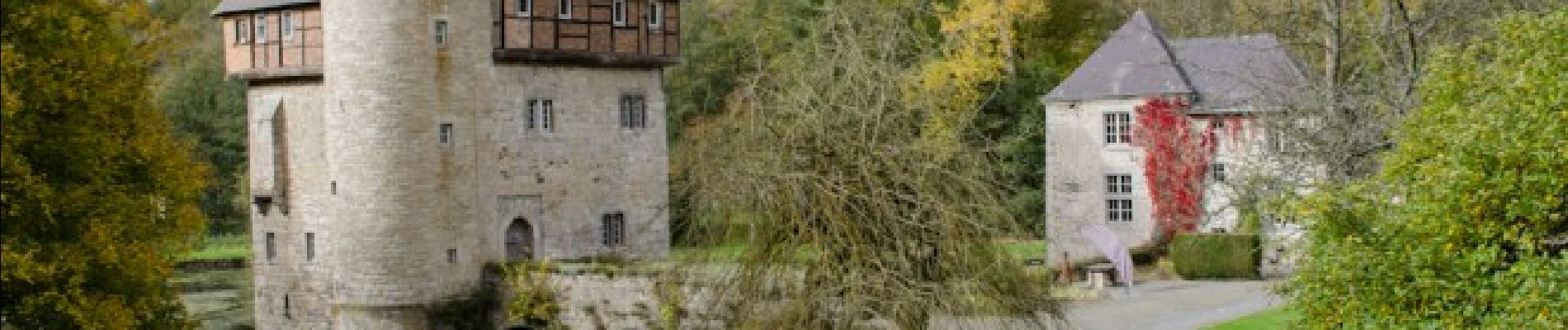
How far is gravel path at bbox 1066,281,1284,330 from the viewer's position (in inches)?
854

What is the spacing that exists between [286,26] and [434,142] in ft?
10.6

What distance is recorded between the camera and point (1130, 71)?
31.5 meters

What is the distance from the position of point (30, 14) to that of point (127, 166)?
63.3 inches

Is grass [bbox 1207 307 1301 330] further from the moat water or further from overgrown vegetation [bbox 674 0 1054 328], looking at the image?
the moat water

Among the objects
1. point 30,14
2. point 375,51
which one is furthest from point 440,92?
point 30,14

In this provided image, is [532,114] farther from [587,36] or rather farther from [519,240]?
[519,240]

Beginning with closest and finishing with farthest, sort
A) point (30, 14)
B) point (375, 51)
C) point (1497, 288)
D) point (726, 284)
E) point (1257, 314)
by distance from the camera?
1. point (1497, 288)
2. point (30, 14)
3. point (726, 284)
4. point (1257, 314)
5. point (375, 51)

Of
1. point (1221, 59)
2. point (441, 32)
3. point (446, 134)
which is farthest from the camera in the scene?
point (1221, 59)

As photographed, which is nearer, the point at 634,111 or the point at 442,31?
the point at 442,31

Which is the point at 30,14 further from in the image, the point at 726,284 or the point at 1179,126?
the point at 1179,126

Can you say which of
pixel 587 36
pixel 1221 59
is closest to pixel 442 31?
pixel 587 36

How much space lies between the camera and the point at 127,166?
1416 cm

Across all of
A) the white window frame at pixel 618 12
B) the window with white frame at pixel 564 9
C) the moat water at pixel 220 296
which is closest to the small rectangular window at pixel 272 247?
the moat water at pixel 220 296

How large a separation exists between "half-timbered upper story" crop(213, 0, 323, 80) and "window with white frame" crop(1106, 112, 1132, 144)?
42.5 ft
